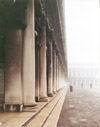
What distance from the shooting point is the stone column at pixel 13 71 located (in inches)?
447

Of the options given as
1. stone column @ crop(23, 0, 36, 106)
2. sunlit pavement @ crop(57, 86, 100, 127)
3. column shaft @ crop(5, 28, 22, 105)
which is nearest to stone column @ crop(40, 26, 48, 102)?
sunlit pavement @ crop(57, 86, 100, 127)

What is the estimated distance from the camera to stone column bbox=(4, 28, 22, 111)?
11.3 m

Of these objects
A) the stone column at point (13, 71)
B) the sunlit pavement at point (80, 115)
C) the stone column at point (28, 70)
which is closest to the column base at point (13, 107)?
the stone column at point (13, 71)

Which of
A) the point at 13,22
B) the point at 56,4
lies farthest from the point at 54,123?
the point at 56,4

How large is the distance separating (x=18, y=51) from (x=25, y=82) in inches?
55.2

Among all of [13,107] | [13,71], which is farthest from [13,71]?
[13,107]

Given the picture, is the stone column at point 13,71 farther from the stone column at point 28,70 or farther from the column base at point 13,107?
the stone column at point 28,70

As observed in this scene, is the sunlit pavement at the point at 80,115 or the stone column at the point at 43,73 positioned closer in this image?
the sunlit pavement at the point at 80,115

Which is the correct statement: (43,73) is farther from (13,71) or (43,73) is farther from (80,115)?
(80,115)

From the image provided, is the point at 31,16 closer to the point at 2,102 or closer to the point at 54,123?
the point at 2,102

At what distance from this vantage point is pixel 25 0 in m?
11.9

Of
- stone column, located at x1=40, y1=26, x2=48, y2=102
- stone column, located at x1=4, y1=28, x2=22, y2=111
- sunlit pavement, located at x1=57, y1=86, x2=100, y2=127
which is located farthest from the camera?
stone column, located at x1=40, y1=26, x2=48, y2=102

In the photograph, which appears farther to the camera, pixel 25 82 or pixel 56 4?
pixel 56 4

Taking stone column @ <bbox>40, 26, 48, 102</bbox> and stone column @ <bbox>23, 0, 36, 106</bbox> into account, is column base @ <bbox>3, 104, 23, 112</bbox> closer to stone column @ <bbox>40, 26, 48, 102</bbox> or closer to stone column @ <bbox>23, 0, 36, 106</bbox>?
stone column @ <bbox>23, 0, 36, 106</bbox>
